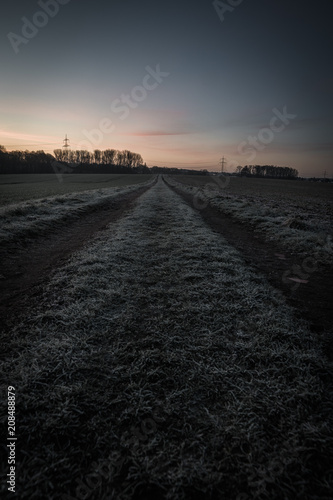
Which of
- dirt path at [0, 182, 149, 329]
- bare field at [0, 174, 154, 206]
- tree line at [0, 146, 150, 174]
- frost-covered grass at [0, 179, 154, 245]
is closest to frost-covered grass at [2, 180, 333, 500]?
dirt path at [0, 182, 149, 329]

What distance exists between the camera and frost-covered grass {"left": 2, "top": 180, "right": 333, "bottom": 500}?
192 cm

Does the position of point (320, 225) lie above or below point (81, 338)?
above

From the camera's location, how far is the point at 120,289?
209 inches

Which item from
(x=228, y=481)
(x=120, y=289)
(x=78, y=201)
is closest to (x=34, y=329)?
(x=120, y=289)

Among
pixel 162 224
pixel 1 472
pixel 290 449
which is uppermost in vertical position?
pixel 162 224

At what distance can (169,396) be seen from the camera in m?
2.68

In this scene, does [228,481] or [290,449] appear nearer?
[228,481]

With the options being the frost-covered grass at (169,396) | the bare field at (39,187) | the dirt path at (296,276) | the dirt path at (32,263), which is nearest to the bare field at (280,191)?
the bare field at (39,187)

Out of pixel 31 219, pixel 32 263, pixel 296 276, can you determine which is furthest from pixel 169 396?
pixel 31 219

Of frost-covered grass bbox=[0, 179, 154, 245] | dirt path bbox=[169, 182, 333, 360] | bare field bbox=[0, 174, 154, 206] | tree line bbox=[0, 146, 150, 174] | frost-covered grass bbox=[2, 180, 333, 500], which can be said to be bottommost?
frost-covered grass bbox=[2, 180, 333, 500]

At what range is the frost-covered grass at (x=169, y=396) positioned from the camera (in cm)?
192

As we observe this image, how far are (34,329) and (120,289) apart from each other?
6.37 ft

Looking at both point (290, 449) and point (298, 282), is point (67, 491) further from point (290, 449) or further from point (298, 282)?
point (298, 282)

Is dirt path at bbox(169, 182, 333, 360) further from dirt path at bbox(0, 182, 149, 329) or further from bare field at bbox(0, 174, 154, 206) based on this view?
bare field at bbox(0, 174, 154, 206)
